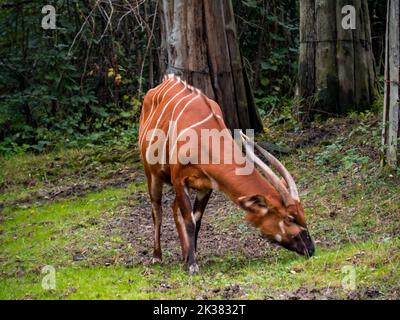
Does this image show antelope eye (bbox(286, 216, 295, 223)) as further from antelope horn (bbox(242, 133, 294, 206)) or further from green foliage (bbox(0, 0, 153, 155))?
green foliage (bbox(0, 0, 153, 155))

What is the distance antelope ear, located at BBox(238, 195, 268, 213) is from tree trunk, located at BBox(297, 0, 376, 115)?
18.0 feet

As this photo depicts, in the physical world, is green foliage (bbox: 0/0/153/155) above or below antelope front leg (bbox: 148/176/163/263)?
above

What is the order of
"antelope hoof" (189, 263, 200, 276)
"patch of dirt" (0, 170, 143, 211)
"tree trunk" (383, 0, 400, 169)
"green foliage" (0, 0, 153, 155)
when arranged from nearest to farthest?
"antelope hoof" (189, 263, 200, 276) < "tree trunk" (383, 0, 400, 169) < "patch of dirt" (0, 170, 143, 211) < "green foliage" (0, 0, 153, 155)

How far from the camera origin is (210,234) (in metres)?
8.71

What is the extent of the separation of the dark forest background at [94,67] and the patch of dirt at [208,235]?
4392 millimetres

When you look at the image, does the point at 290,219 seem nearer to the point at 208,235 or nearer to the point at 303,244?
the point at 303,244

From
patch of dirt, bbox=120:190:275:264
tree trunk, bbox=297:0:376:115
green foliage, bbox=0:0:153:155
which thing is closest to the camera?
patch of dirt, bbox=120:190:275:264

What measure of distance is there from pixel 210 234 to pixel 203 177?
161cm

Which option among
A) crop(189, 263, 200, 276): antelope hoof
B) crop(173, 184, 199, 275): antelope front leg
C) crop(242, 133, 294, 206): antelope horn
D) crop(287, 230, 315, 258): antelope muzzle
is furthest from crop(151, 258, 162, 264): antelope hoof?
crop(242, 133, 294, 206): antelope horn

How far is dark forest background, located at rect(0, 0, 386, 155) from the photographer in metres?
15.1

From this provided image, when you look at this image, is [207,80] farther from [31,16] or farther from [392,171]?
[31,16]

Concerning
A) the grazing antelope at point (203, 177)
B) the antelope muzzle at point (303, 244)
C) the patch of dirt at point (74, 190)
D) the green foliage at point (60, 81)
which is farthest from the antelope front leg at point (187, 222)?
the green foliage at point (60, 81)

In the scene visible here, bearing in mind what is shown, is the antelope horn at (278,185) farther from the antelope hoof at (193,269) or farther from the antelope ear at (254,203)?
the antelope hoof at (193,269)

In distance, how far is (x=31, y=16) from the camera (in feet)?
51.5
